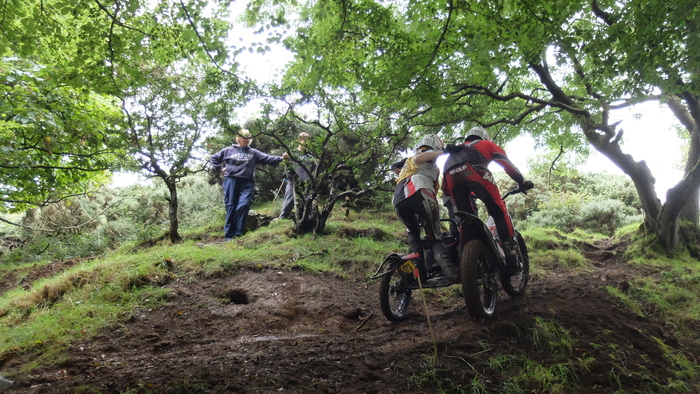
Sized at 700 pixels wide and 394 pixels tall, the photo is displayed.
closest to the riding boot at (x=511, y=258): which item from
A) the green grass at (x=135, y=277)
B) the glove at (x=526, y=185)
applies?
the glove at (x=526, y=185)

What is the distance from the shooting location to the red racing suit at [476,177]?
410 cm

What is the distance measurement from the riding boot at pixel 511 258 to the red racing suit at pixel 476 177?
67 millimetres

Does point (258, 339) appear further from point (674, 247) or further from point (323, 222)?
point (674, 247)

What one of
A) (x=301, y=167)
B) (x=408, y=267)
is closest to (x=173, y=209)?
(x=301, y=167)

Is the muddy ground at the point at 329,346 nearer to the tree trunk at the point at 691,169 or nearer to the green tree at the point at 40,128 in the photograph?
the green tree at the point at 40,128

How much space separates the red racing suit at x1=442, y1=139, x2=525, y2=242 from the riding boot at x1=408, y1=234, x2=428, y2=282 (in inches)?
23.1

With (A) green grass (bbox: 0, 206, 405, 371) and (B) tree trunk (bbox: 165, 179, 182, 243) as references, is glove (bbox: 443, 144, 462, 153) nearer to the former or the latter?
(A) green grass (bbox: 0, 206, 405, 371)

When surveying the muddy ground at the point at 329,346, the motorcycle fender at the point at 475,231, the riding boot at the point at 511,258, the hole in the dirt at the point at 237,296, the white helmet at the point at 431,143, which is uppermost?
the white helmet at the point at 431,143

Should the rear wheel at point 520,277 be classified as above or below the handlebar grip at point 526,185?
below

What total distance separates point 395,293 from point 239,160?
16.5ft

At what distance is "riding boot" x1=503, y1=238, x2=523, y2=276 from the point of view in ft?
13.8

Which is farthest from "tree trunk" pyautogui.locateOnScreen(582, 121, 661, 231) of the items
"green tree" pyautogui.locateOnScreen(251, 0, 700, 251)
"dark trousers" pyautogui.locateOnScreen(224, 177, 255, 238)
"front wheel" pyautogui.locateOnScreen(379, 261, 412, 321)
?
"dark trousers" pyautogui.locateOnScreen(224, 177, 255, 238)

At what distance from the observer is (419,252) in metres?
4.08

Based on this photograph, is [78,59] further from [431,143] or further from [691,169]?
[691,169]
